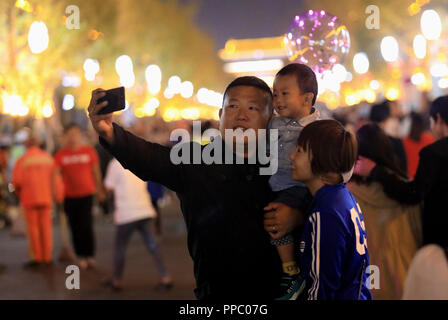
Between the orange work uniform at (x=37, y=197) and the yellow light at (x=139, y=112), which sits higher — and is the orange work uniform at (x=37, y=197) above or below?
below

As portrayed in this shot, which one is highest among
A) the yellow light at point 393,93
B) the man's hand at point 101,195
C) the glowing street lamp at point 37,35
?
the yellow light at point 393,93

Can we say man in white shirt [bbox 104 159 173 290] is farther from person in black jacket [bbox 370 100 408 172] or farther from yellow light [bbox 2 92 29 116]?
yellow light [bbox 2 92 29 116]

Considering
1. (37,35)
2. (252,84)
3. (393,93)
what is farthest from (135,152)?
(393,93)

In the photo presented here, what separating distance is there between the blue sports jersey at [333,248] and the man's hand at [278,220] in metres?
0.10

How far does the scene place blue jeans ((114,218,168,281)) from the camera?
7793mm

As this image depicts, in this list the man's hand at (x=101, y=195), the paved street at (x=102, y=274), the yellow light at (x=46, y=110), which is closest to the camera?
the paved street at (x=102, y=274)

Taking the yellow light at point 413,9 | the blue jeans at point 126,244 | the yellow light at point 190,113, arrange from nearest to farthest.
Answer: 1. the blue jeans at point 126,244
2. the yellow light at point 413,9
3. the yellow light at point 190,113

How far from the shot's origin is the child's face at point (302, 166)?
107 inches

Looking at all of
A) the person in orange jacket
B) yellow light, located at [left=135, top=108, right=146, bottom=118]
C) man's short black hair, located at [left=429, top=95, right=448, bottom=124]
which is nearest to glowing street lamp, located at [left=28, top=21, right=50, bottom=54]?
the person in orange jacket

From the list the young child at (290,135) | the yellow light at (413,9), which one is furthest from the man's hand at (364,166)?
the yellow light at (413,9)

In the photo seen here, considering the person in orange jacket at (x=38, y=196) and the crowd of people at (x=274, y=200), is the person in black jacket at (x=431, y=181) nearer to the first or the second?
the crowd of people at (x=274, y=200)

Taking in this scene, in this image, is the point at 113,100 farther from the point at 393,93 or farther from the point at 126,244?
the point at 393,93

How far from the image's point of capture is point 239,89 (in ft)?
9.59

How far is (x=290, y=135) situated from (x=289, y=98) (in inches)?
8.0
